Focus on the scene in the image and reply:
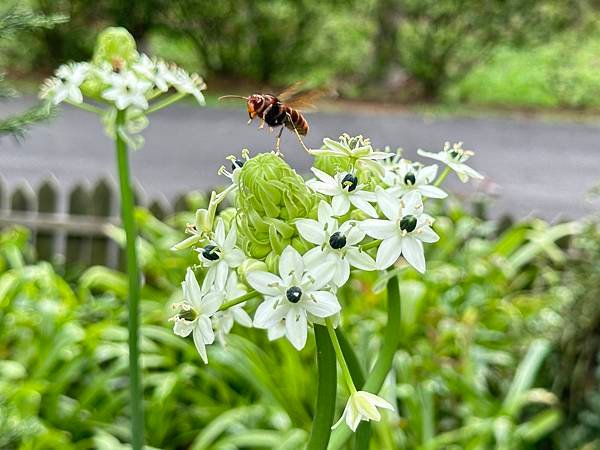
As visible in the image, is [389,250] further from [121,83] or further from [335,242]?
[121,83]

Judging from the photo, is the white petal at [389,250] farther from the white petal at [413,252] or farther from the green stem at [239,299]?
the green stem at [239,299]

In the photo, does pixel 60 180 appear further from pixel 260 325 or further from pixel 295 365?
pixel 260 325

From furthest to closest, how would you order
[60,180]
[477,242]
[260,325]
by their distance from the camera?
[60,180] < [477,242] < [260,325]

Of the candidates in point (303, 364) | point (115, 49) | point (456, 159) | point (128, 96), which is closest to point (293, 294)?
point (456, 159)

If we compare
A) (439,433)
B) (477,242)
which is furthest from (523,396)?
(477,242)

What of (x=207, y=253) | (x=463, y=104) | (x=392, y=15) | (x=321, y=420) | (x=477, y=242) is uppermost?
(x=207, y=253)

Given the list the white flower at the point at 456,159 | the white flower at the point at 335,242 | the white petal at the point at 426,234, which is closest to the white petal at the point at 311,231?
the white flower at the point at 335,242
